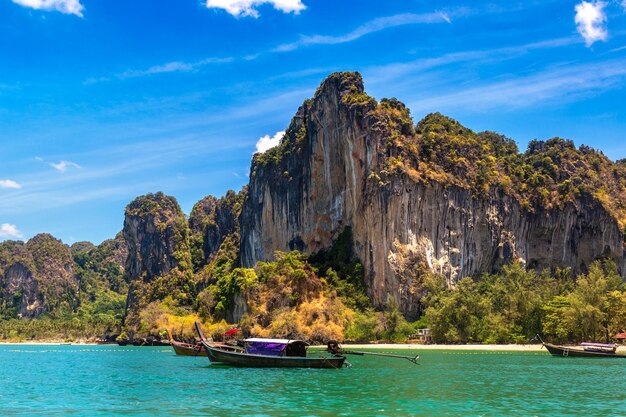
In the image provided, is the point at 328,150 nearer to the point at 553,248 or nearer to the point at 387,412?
the point at 553,248

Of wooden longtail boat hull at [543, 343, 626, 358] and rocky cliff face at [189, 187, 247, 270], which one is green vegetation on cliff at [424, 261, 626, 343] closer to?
wooden longtail boat hull at [543, 343, 626, 358]

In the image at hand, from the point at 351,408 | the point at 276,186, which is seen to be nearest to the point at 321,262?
the point at 276,186

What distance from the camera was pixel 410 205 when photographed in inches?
3733

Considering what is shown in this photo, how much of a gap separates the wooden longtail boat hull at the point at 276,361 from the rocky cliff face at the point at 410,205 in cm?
4622

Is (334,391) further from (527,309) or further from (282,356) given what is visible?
(527,309)

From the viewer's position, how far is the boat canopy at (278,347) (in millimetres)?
46656

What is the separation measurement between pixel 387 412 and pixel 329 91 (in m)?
89.7

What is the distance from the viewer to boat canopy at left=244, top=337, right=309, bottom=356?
46656 mm

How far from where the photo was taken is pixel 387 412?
2470cm

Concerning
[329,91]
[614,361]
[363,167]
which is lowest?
[614,361]

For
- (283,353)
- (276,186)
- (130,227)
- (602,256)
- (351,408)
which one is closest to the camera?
(351,408)

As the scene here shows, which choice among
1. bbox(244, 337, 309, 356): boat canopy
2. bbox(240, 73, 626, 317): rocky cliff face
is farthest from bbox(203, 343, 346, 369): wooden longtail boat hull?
bbox(240, 73, 626, 317): rocky cliff face

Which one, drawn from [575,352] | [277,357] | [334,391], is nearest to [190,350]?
[277,357]

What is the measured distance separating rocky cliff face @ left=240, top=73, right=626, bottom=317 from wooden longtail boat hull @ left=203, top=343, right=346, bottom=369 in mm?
46216
